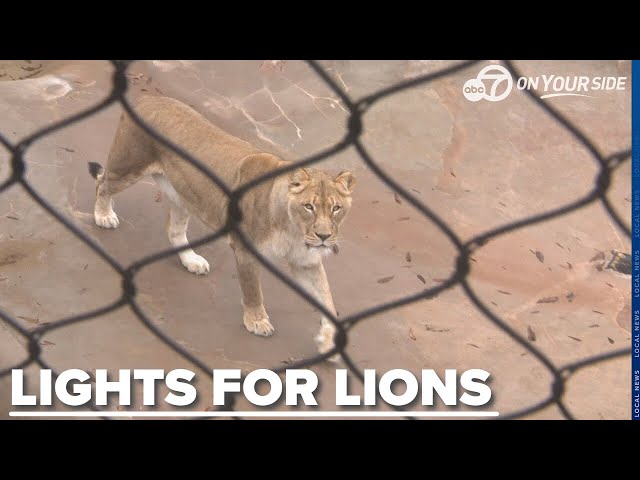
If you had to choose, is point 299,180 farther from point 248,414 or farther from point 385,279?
point 385,279

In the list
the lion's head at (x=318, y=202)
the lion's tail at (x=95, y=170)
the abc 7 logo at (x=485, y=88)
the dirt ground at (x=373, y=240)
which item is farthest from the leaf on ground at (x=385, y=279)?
the abc 7 logo at (x=485, y=88)

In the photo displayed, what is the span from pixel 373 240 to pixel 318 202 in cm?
74

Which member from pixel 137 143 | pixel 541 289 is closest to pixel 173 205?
pixel 137 143

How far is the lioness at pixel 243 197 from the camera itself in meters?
1.94

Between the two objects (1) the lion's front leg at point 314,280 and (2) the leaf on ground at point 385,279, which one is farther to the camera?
(2) the leaf on ground at point 385,279

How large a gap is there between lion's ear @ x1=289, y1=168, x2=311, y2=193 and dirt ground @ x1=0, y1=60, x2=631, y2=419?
0.40m

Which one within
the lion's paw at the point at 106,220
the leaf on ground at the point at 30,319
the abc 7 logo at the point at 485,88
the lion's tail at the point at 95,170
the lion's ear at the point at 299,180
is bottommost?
the leaf on ground at the point at 30,319

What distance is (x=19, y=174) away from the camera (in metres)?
1.19

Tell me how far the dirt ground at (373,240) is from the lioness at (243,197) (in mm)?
110

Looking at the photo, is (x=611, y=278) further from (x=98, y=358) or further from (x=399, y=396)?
(x=98, y=358)

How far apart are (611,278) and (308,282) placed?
3.13ft

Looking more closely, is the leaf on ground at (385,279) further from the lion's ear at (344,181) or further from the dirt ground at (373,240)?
the lion's ear at (344,181)

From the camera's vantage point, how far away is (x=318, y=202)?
192cm

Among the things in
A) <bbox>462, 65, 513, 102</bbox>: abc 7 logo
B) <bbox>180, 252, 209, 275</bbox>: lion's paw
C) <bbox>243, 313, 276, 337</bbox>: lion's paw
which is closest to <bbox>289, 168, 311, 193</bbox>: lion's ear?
<bbox>243, 313, 276, 337</bbox>: lion's paw
